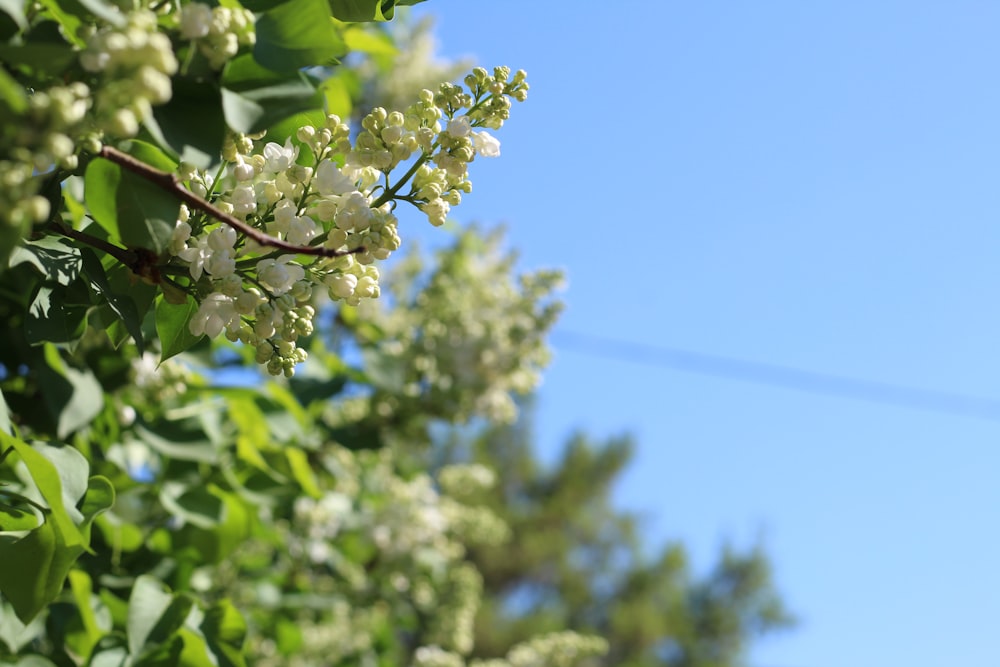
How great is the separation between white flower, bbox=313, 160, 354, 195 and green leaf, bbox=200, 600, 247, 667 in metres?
0.78

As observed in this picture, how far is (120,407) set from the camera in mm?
1696

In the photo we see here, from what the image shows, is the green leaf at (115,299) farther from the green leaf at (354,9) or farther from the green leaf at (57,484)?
the green leaf at (354,9)

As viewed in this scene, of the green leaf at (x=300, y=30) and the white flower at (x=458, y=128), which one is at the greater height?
the white flower at (x=458, y=128)

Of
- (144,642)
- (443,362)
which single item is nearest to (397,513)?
(443,362)

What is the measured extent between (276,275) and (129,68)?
0.81 ft

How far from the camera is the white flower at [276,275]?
842 mm

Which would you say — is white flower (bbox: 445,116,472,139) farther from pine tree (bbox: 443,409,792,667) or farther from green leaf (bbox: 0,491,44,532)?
pine tree (bbox: 443,409,792,667)

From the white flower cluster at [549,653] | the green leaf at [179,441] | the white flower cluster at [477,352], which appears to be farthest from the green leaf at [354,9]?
the white flower cluster at [549,653]

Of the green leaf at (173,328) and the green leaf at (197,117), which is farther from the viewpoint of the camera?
the green leaf at (173,328)

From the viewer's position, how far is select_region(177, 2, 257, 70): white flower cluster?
2.21ft

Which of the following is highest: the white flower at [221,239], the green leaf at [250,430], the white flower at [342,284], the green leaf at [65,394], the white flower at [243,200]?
the green leaf at [250,430]

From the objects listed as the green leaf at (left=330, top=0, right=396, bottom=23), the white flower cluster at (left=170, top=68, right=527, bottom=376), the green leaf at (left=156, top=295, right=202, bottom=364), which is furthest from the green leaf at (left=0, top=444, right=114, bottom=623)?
the green leaf at (left=330, top=0, right=396, bottom=23)

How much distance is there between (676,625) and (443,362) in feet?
40.0

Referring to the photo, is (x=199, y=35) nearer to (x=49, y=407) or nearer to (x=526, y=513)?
(x=49, y=407)
